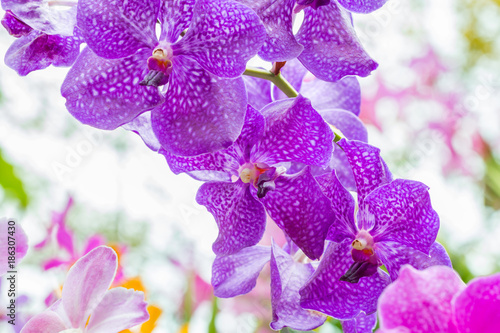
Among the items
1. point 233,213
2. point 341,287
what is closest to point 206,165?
point 233,213

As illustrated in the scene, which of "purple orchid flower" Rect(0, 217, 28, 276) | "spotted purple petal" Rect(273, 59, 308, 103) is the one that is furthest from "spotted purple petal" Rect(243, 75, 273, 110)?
"purple orchid flower" Rect(0, 217, 28, 276)

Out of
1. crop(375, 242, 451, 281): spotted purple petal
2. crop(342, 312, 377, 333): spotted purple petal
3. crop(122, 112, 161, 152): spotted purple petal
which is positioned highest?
crop(122, 112, 161, 152): spotted purple petal

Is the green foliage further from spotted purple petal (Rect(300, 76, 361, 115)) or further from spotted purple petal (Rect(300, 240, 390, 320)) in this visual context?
→ spotted purple petal (Rect(300, 76, 361, 115))

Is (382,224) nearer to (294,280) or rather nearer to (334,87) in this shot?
(294,280)

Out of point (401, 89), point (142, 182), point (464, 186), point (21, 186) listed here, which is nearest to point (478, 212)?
point (464, 186)

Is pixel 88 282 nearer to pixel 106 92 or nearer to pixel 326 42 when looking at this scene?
pixel 106 92

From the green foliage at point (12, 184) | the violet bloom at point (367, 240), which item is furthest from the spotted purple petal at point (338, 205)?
the green foliage at point (12, 184)
